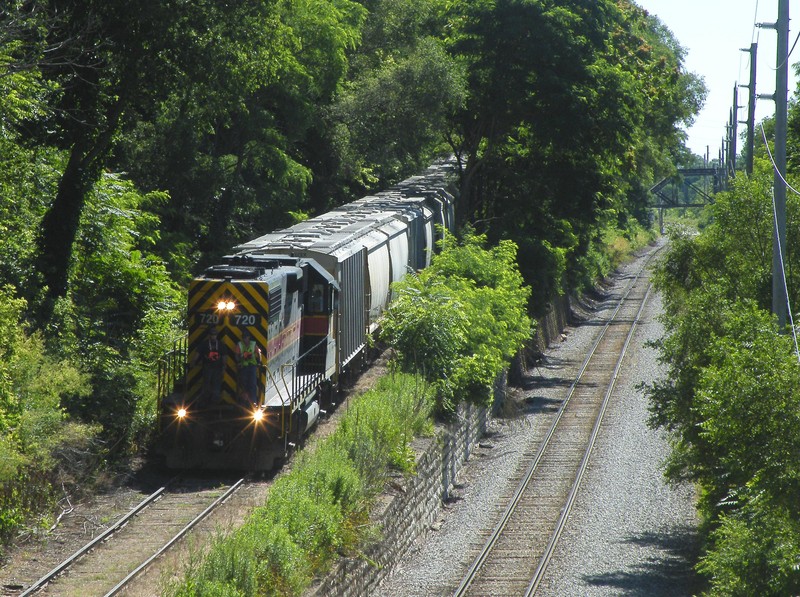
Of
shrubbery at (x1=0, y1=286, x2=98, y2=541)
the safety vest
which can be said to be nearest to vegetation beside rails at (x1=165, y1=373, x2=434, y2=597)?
the safety vest

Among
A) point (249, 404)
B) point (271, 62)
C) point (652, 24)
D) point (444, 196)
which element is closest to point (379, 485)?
point (249, 404)

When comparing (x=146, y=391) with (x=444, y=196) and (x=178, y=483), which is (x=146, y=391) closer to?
(x=178, y=483)

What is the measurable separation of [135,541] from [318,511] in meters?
2.60

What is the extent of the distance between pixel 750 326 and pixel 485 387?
11134 mm

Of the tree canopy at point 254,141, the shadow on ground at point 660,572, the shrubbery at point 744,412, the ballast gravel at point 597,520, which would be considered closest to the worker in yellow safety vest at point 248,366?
the tree canopy at point 254,141

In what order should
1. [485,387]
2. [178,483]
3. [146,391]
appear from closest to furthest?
[178,483] < [146,391] < [485,387]

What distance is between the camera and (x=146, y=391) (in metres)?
18.4

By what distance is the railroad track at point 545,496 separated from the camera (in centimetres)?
1717

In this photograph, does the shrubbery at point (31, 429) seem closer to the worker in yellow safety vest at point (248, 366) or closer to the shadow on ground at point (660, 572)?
the worker in yellow safety vest at point (248, 366)

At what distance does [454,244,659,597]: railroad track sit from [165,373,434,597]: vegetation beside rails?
239 cm

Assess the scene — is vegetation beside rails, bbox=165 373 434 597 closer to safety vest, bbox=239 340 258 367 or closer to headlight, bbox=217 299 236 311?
safety vest, bbox=239 340 258 367

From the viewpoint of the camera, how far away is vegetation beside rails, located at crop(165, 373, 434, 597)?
10.9 m


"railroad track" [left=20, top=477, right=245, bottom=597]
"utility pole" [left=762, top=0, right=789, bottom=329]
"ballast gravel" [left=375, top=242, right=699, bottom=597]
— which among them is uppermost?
"utility pole" [left=762, top=0, right=789, bottom=329]

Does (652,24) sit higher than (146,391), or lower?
higher
